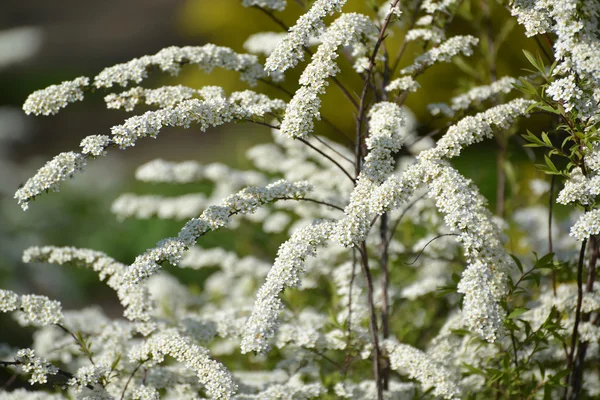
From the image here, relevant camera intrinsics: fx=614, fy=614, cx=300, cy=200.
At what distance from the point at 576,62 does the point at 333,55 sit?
96 cm

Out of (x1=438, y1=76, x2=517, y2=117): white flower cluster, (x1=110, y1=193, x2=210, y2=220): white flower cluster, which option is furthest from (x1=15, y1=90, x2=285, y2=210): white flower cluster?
(x1=110, y1=193, x2=210, y2=220): white flower cluster

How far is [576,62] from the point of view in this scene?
93.6 inches

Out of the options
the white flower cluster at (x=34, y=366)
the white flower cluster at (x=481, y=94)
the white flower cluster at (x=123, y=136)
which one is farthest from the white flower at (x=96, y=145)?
the white flower cluster at (x=481, y=94)

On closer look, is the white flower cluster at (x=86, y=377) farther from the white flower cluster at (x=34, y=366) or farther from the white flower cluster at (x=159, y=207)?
the white flower cluster at (x=159, y=207)

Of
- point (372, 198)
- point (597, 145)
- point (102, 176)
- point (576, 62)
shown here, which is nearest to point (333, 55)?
point (372, 198)

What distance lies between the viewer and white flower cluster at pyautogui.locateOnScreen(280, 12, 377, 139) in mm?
2496

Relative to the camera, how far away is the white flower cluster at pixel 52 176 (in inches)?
97.7

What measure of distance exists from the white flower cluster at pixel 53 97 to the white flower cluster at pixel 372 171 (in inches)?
54.5

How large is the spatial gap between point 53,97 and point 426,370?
2187 mm

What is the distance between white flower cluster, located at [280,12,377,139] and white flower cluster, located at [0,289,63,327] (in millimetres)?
1473

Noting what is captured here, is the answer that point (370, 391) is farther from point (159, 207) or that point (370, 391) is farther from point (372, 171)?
point (159, 207)

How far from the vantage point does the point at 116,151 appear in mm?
13242

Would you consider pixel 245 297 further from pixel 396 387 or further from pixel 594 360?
pixel 594 360

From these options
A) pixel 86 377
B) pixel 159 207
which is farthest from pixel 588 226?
pixel 159 207
